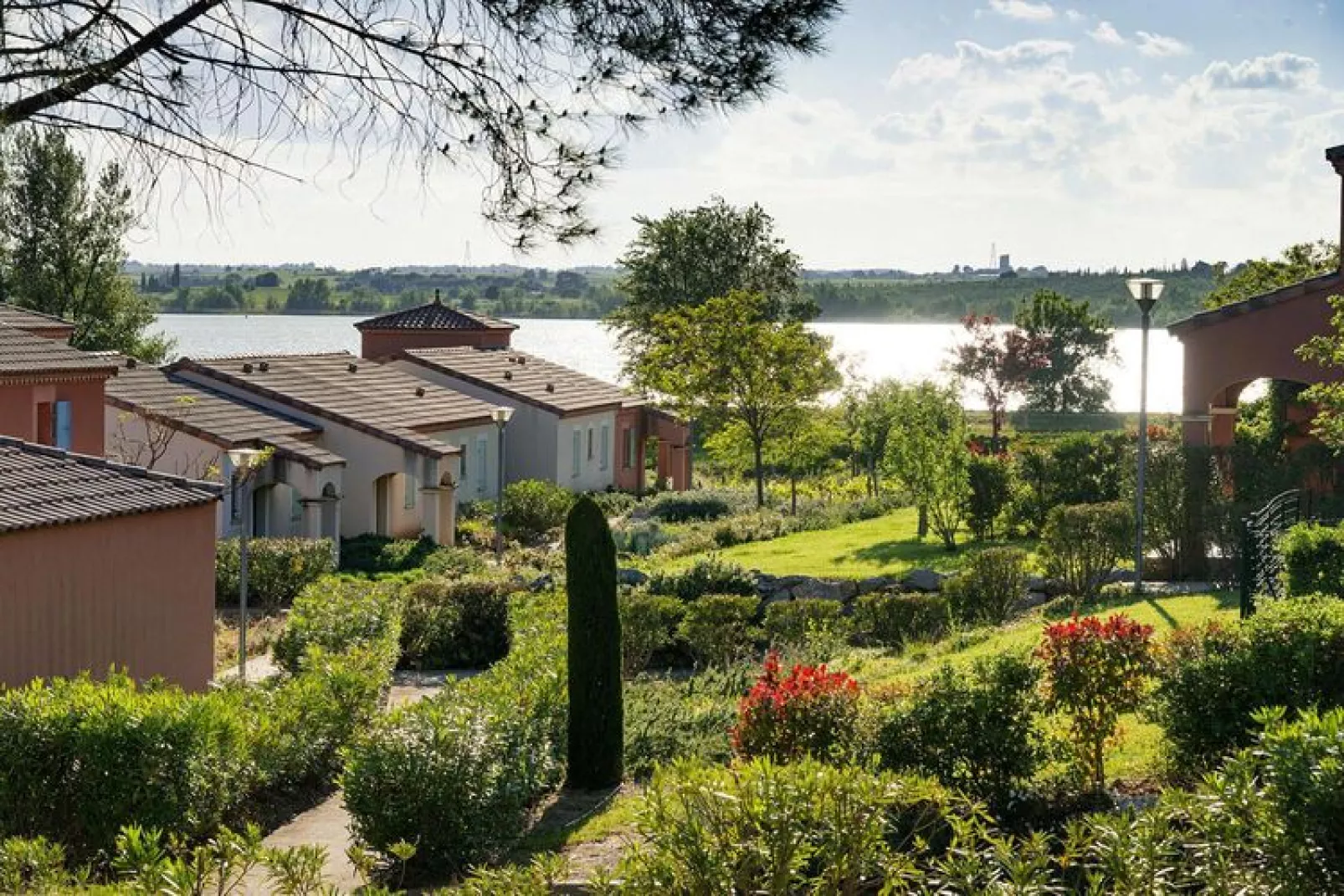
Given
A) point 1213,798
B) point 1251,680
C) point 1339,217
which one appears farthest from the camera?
point 1339,217

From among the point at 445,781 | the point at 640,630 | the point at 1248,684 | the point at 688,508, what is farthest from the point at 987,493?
the point at 445,781

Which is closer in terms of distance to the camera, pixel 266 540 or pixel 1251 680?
pixel 1251 680

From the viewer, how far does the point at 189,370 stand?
35781 mm

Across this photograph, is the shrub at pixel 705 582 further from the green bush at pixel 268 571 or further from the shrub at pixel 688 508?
the shrub at pixel 688 508

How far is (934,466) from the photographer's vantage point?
28.5 m

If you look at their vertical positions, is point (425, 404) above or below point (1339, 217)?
below

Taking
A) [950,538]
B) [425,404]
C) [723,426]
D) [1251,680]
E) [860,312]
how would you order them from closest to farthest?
[1251,680], [950,538], [425,404], [723,426], [860,312]

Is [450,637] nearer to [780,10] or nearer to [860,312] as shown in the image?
[780,10]

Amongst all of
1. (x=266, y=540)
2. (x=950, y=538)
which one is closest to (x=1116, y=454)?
(x=950, y=538)

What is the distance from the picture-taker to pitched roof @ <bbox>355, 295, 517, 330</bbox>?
51906mm

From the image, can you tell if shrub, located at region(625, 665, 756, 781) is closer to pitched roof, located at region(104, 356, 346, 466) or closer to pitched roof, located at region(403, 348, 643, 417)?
pitched roof, located at region(104, 356, 346, 466)

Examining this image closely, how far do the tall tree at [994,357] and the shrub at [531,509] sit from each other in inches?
877

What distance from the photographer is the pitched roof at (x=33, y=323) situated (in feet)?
96.5

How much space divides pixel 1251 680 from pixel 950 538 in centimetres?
1718
